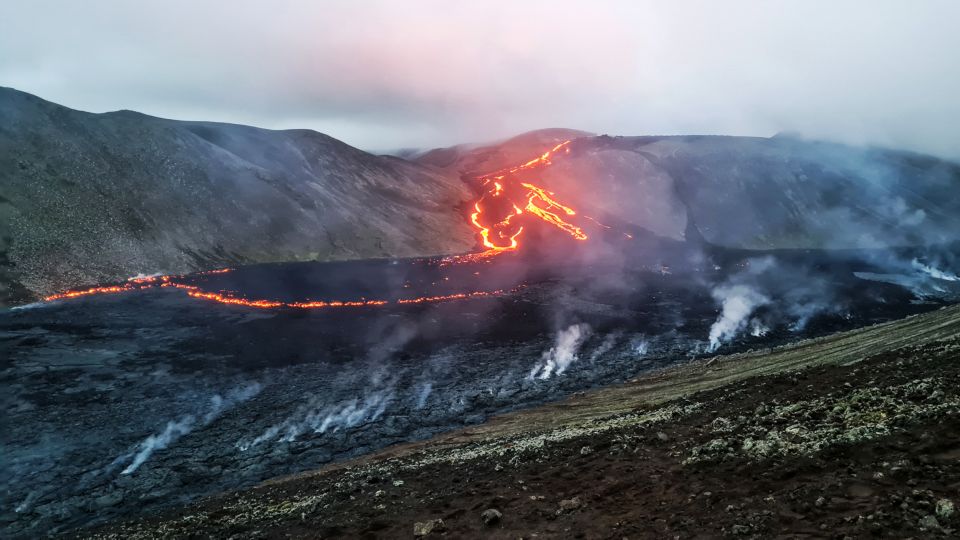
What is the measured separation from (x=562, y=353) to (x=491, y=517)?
4312 cm

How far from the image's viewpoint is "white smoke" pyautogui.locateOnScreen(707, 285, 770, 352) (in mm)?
66312

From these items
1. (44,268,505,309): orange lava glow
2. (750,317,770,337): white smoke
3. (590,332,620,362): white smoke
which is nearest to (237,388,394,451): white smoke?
(590,332,620,362): white smoke

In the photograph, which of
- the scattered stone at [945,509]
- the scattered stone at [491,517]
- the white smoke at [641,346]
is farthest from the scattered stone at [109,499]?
the white smoke at [641,346]

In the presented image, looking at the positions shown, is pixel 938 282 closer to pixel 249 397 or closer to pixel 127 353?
pixel 249 397

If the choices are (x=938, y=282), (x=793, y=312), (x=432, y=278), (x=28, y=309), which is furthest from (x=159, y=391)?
(x=938, y=282)

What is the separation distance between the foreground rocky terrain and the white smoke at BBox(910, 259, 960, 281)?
339 feet

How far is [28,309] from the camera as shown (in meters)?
65.9

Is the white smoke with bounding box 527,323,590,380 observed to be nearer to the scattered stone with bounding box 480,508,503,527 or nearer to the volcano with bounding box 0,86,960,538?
the volcano with bounding box 0,86,960,538

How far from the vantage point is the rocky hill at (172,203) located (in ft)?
278

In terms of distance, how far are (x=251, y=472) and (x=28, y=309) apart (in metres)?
53.7

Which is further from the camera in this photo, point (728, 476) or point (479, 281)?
point (479, 281)

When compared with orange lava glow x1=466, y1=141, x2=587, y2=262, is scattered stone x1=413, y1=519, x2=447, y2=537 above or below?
below

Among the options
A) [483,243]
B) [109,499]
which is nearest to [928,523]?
[109,499]

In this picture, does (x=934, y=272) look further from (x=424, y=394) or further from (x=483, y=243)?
(x=424, y=394)
